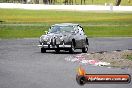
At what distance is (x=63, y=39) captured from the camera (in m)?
27.8

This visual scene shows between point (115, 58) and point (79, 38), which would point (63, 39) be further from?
point (115, 58)

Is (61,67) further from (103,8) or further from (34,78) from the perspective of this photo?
(103,8)

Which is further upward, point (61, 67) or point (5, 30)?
point (61, 67)

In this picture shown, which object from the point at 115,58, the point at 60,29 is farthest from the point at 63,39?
the point at 115,58

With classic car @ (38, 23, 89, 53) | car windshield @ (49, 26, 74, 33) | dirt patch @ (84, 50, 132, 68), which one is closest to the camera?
dirt patch @ (84, 50, 132, 68)

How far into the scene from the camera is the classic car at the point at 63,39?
2780 centimetres

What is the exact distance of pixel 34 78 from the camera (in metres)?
15.3

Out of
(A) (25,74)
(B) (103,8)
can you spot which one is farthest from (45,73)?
(B) (103,8)

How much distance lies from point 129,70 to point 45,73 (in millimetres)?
2992

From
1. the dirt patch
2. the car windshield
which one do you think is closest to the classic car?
the car windshield

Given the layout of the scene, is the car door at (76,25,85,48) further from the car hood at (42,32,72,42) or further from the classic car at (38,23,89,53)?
the car hood at (42,32,72,42)

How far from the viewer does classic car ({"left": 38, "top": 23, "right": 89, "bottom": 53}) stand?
27.8m

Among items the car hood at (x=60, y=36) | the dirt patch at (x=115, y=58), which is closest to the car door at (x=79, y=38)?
the car hood at (x=60, y=36)

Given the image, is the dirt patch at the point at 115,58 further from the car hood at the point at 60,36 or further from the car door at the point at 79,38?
the car door at the point at 79,38
